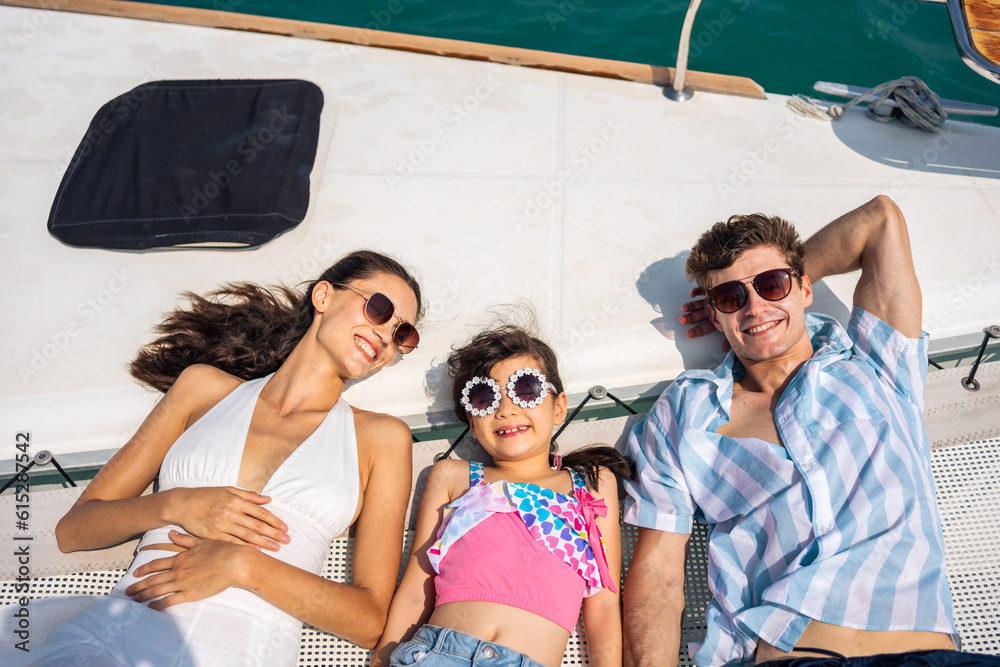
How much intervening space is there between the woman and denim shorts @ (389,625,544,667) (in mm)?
175

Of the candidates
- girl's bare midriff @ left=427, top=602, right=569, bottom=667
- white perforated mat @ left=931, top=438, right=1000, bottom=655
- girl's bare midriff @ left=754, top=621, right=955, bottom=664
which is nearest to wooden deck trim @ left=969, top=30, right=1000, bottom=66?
white perforated mat @ left=931, top=438, right=1000, bottom=655

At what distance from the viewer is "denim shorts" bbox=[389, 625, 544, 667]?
1.84m

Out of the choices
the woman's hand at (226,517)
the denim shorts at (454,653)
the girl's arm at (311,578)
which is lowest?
the denim shorts at (454,653)

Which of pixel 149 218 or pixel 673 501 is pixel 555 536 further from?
pixel 149 218

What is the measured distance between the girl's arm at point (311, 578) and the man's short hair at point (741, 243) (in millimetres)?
1330

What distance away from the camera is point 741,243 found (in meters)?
2.42

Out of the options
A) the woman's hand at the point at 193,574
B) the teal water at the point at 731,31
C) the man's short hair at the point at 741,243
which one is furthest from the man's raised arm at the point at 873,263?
the teal water at the point at 731,31

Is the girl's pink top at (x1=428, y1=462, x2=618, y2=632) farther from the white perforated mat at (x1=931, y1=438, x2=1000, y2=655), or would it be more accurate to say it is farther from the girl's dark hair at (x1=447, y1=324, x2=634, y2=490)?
the white perforated mat at (x1=931, y1=438, x2=1000, y2=655)

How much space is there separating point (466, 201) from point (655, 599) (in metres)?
1.85

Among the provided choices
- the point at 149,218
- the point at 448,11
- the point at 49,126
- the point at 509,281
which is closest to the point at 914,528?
the point at 509,281

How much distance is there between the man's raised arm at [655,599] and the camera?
6.60 feet

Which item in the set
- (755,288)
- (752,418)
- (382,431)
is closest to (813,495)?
(752,418)

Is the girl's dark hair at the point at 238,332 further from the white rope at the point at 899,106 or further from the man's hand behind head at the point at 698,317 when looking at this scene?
the white rope at the point at 899,106

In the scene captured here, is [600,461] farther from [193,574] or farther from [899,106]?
[899,106]
